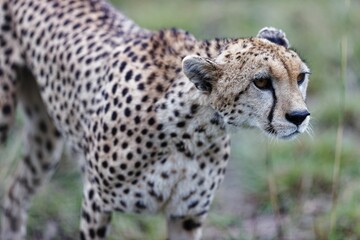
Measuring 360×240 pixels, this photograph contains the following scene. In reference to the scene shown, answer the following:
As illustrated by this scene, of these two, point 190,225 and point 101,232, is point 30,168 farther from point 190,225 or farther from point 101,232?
point 190,225

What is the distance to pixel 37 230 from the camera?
17.3 ft

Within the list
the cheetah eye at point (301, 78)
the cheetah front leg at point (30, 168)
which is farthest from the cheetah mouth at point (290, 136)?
the cheetah front leg at point (30, 168)

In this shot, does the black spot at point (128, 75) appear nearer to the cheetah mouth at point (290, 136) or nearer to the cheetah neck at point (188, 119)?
the cheetah neck at point (188, 119)

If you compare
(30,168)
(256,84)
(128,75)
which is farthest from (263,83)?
(30,168)

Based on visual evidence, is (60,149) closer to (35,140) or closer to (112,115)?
(35,140)

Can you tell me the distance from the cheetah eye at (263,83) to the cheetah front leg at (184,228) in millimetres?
862

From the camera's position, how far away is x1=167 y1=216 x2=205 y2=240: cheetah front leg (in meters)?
4.26

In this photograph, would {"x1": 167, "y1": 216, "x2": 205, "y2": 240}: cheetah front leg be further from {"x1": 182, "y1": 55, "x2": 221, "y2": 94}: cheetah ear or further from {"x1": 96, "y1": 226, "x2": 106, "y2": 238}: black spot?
{"x1": 182, "y1": 55, "x2": 221, "y2": 94}: cheetah ear

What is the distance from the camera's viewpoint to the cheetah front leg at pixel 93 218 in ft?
14.0

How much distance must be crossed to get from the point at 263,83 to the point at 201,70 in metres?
0.24

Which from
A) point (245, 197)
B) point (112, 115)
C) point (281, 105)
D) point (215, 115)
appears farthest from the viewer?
point (245, 197)

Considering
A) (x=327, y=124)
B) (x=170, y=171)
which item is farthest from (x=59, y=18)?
(x=327, y=124)

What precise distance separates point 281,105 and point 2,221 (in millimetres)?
2155

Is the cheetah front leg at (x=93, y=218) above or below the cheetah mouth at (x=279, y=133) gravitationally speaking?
below
